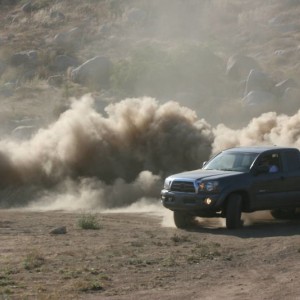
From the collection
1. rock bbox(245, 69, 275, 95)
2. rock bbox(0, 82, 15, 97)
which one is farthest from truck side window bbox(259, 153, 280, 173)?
rock bbox(0, 82, 15, 97)

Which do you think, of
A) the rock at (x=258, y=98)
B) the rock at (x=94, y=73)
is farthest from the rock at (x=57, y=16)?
the rock at (x=258, y=98)

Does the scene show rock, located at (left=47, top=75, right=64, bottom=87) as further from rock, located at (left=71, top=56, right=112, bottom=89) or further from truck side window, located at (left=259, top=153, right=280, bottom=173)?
truck side window, located at (left=259, top=153, right=280, bottom=173)

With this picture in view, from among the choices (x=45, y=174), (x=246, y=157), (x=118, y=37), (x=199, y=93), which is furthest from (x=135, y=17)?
(x=246, y=157)

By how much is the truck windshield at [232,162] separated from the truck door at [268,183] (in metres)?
0.21

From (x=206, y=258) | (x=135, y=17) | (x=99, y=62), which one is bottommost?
(x=206, y=258)

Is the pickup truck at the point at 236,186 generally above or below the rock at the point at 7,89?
below

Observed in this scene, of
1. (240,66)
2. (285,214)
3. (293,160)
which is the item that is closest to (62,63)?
(240,66)

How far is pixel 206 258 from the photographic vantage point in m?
13.3

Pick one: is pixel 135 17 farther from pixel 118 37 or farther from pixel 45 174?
pixel 45 174

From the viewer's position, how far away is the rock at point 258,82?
51.0 m

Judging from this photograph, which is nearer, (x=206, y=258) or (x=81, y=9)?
(x=206, y=258)

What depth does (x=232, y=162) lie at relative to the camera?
17.9 meters

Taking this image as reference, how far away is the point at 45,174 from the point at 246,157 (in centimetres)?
1252

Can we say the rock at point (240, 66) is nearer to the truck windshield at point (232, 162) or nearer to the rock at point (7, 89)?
the rock at point (7, 89)
